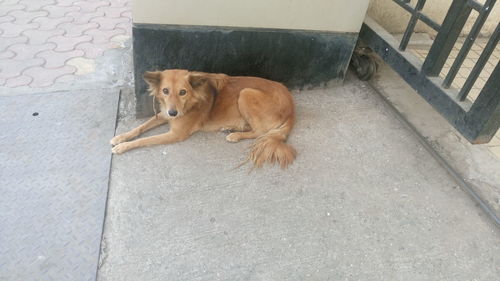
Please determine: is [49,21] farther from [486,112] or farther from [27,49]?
[486,112]

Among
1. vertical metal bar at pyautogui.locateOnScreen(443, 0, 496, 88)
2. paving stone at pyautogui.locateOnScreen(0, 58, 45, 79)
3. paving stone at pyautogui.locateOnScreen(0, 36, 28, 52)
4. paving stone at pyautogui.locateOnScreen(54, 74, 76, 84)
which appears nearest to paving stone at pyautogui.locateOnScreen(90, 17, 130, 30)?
paving stone at pyautogui.locateOnScreen(0, 36, 28, 52)

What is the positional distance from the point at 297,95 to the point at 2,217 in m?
2.58

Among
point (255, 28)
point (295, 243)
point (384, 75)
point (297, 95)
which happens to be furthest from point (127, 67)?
point (384, 75)

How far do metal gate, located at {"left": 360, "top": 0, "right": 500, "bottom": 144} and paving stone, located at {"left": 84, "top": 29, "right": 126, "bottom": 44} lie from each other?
292 centimetres

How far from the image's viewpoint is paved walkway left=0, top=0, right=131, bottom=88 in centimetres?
334

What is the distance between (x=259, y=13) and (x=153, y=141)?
1339 mm

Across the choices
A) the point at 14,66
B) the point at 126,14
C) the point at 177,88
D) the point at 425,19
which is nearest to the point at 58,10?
the point at 126,14

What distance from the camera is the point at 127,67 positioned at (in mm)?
3557

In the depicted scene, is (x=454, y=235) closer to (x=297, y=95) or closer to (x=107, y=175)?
(x=297, y=95)

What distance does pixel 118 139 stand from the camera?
275cm

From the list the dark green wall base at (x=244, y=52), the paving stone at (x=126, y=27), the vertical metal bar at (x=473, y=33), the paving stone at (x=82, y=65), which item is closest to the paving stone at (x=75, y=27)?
the paving stone at (x=126, y=27)

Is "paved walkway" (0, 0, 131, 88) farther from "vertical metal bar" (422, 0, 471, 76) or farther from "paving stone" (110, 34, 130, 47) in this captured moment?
"vertical metal bar" (422, 0, 471, 76)

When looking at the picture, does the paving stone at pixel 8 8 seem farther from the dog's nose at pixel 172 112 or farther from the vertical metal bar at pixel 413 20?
the vertical metal bar at pixel 413 20

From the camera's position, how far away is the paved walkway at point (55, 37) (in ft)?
11.0
